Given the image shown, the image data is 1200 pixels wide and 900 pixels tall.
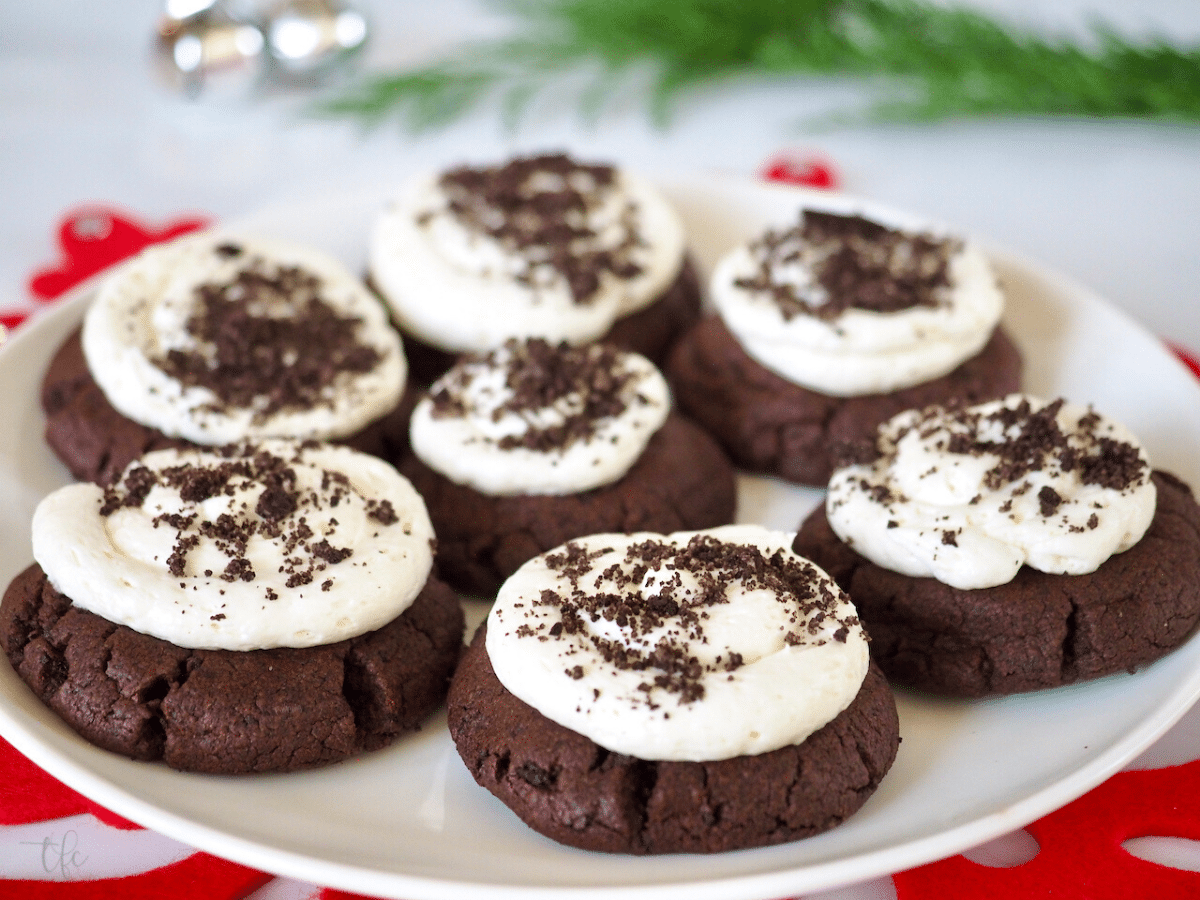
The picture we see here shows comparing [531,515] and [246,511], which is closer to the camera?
[246,511]

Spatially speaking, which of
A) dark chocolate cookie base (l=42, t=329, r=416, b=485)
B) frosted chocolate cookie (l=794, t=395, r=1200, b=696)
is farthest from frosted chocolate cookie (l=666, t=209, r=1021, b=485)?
dark chocolate cookie base (l=42, t=329, r=416, b=485)

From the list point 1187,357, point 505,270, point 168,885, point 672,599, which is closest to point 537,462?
point 672,599

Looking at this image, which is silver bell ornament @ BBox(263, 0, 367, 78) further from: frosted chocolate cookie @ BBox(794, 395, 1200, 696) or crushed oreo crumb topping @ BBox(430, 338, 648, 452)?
frosted chocolate cookie @ BBox(794, 395, 1200, 696)

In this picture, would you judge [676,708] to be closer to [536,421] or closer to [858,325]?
[536,421]

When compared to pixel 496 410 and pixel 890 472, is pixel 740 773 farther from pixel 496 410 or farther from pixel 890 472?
pixel 496 410

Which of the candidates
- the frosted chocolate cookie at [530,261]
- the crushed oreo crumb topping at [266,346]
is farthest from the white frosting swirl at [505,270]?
the crushed oreo crumb topping at [266,346]

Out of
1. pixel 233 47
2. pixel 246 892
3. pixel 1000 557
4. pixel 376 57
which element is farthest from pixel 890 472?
pixel 376 57

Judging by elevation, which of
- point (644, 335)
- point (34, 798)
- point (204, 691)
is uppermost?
point (204, 691)
